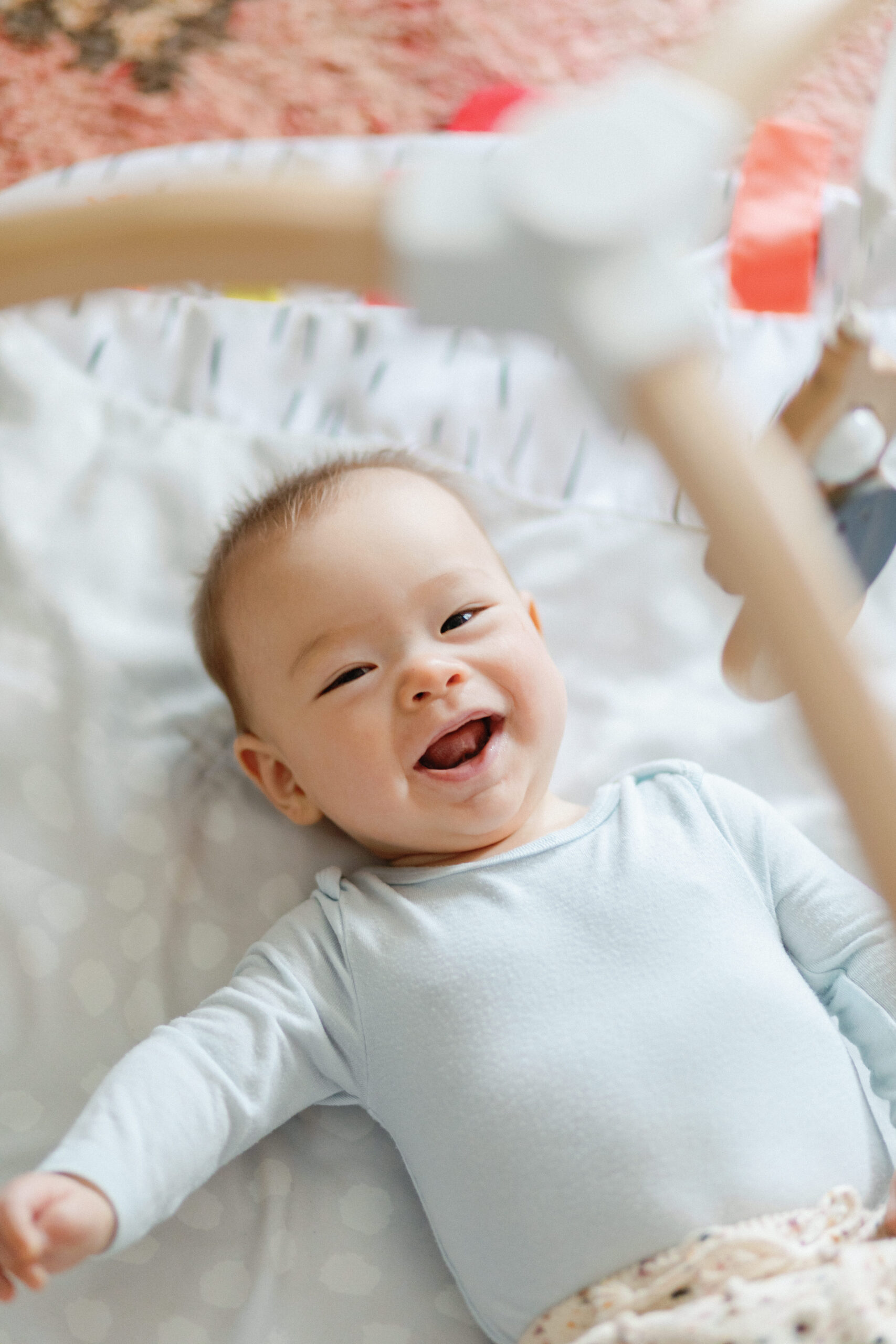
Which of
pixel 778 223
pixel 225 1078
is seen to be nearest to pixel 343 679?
pixel 225 1078

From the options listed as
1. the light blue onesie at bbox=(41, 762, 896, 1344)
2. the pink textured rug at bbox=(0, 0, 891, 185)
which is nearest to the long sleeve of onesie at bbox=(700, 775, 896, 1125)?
the light blue onesie at bbox=(41, 762, 896, 1344)

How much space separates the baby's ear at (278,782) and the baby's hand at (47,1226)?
29 centimetres

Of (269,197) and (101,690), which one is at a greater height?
(269,197)

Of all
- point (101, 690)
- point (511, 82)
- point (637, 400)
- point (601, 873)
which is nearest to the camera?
point (637, 400)

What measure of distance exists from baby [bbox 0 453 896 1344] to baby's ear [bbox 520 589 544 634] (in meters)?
0.02

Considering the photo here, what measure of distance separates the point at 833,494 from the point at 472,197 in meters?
0.32

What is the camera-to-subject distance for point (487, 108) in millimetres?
1302

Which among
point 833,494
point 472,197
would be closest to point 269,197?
point 472,197

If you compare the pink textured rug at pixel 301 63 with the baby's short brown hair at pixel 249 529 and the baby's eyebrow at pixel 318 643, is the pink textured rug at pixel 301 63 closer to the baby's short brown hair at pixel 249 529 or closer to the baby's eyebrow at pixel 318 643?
the baby's short brown hair at pixel 249 529

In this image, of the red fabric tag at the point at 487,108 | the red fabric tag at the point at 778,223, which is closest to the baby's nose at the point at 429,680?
the red fabric tag at the point at 778,223

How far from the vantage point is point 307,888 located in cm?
86

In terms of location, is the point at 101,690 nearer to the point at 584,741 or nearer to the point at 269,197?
the point at 584,741

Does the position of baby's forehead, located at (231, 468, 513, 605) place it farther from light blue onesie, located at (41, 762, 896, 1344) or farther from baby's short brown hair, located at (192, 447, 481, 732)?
light blue onesie, located at (41, 762, 896, 1344)

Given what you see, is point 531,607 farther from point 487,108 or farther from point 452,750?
point 487,108
